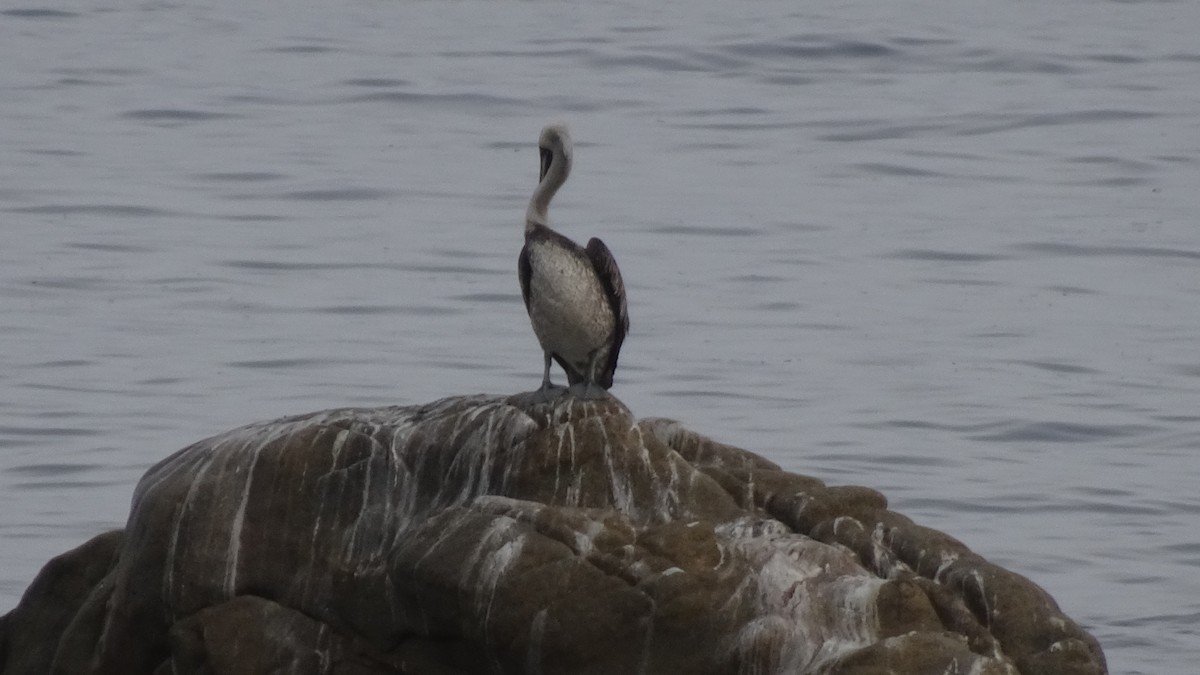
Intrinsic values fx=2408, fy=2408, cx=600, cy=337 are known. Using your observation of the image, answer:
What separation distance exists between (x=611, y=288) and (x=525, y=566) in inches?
61.9

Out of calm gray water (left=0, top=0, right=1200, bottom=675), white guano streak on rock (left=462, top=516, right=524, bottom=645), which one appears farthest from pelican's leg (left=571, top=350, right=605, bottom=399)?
calm gray water (left=0, top=0, right=1200, bottom=675)

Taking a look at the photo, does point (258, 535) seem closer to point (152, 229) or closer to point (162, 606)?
point (162, 606)

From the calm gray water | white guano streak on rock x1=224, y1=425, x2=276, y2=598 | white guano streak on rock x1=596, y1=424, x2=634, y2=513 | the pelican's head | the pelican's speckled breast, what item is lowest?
the calm gray water

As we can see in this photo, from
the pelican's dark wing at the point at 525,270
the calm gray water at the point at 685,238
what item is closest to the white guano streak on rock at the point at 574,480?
the pelican's dark wing at the point at 525,270

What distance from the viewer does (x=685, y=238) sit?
31.7m

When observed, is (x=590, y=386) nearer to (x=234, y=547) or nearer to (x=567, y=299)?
(x=567, y=299)

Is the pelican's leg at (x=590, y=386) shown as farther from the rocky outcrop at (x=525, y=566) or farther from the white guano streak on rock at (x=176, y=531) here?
the white guano streak on rock at (x=176, y=531)

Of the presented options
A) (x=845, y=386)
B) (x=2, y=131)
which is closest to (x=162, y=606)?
(x=845, y=386)

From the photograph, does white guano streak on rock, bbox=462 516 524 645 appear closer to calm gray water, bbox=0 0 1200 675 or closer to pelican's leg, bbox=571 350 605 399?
pelican's leg, bbox=571 350 605 399

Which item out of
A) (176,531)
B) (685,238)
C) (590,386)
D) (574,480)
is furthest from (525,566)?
(685,238)

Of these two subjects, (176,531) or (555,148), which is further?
(555,148)

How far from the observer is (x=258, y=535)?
32.3 feet

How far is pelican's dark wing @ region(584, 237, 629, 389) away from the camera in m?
10.1

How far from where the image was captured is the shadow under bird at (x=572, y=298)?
1004 centimetres
